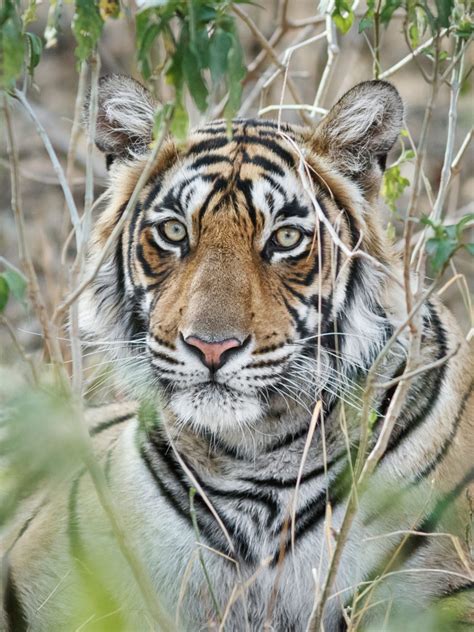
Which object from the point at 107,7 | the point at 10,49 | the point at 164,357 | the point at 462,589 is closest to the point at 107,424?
the point at 164,357

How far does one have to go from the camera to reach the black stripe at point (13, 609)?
9.01 ft

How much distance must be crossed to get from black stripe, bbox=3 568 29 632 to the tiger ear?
4.75 ft

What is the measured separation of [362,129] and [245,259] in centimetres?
50

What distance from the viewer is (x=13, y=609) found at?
2.76 m

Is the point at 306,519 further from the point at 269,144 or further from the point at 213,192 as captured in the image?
the point at 269,144

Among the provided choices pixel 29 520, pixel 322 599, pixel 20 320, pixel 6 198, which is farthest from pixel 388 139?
pixel 6 198

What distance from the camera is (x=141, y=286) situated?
2.67m

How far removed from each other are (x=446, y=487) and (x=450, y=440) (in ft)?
0.41

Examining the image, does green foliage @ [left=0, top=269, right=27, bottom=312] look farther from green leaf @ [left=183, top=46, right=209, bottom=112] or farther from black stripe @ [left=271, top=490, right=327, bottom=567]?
black stripe @ [left=271, top=490, right=327, bottom=567]

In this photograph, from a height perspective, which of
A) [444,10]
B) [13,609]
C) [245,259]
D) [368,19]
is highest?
[368,19]

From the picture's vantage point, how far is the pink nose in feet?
7.54

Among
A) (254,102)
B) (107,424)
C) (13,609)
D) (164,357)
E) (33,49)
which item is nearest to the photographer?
(33,49)

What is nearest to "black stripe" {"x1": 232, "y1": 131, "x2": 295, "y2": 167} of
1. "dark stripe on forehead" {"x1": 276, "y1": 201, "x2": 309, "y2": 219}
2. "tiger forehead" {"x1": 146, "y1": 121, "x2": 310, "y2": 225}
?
"tiger forehead" {"x1": 146, "y1": 121, "x2": 310, "y2": 225}

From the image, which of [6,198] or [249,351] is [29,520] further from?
[6,198]
